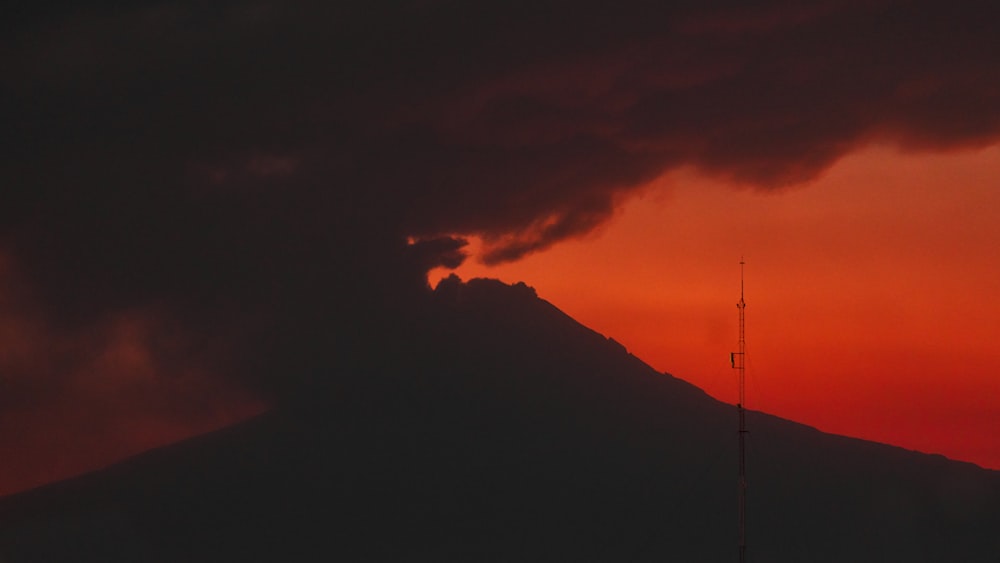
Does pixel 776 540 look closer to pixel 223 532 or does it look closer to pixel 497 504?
pixel 497 504

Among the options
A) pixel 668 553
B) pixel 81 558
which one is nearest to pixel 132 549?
pixel 81 558

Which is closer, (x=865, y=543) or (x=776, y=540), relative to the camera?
(x=776, y=540)

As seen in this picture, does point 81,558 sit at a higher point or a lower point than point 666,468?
lower

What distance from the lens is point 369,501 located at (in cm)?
19900

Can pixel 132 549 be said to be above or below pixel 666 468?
below

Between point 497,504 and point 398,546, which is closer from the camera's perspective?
point 398,546

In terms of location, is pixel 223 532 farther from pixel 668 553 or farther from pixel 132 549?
pixel 668 553

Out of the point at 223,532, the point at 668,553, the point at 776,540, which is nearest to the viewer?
the point at 668,553

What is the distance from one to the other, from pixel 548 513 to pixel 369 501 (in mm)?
25720

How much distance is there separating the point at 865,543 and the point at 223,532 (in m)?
89.5

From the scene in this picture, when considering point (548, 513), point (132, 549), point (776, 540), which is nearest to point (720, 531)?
point (776, 540)

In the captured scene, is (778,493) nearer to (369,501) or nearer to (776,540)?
(776,540)

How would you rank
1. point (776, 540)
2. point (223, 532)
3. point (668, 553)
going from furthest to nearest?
point (223, 532)
point (776, 540)
point (668, 553)

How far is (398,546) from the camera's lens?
18188 cm
